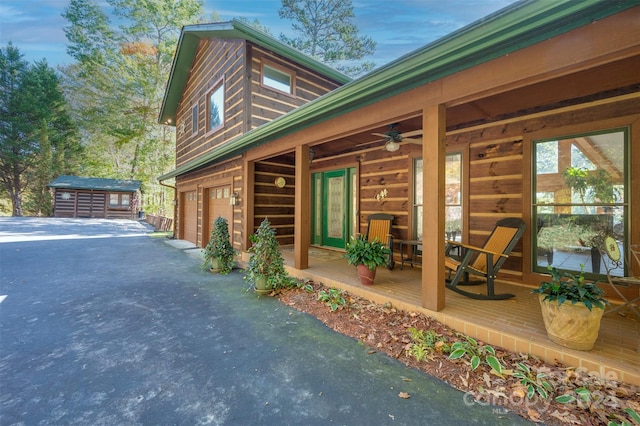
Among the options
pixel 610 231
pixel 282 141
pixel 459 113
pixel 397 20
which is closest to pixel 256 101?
pixel 282 141

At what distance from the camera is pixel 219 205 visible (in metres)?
7.80

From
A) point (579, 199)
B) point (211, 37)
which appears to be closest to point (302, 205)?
point (579, 199)

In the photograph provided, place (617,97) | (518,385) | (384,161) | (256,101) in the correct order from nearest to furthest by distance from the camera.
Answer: (518,385)
(617,97)
(384,161)
(256,101)

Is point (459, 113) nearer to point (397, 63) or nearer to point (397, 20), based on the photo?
point (397, 63)

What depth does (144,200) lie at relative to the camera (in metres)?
25.8

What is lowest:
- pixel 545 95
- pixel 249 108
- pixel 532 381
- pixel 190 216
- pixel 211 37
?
pixel 532 381

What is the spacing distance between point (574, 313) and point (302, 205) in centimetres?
353

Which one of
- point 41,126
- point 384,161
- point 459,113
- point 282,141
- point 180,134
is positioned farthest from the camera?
point 41,126

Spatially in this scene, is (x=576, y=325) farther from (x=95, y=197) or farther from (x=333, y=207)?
(x=95, y=197)

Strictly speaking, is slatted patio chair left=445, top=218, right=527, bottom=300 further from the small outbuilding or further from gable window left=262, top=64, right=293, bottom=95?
the small outbuilding

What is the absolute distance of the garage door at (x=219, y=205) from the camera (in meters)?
7.11

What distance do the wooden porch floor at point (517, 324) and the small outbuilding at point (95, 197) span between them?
24813 millimetres

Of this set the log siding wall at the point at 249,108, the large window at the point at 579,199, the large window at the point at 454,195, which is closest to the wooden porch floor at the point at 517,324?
the large window at the point at 579,199

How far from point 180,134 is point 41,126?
63.3 ft
